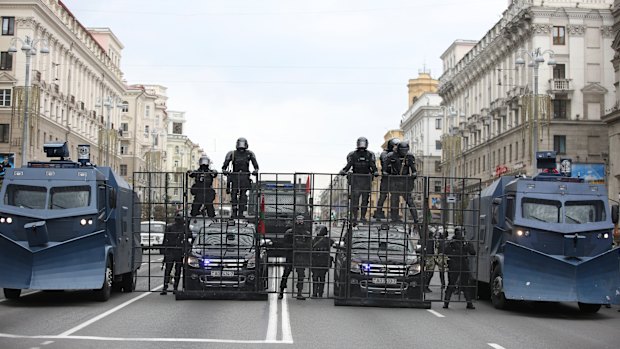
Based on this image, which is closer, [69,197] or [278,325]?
[278,325]

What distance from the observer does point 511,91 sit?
72812 millimetres

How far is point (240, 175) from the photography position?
2034 cm

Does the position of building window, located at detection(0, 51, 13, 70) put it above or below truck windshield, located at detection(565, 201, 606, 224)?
above

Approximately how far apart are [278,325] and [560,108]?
186 feet

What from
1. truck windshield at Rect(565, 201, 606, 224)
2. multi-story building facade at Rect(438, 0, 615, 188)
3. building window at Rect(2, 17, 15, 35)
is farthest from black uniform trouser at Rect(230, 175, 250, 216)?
building window at Rect(2, 17, 15, 35)

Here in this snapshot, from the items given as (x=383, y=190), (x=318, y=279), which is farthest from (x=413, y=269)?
(x=318, y=279)

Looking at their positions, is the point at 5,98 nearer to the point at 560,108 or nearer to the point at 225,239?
the point at 560,108

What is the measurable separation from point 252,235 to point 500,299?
5.76 m

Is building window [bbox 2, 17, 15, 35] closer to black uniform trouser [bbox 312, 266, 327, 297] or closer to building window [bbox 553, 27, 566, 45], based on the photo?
building window [bbox 553, 27, 566, 45]

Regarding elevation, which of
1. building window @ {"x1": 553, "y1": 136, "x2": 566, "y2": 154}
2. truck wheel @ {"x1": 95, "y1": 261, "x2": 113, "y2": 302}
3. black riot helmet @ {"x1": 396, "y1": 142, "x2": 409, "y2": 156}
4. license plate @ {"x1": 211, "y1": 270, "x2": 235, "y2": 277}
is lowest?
truck wheel @ {"x1": 95, "y1": 261, "x2": 113, "y2": 302}

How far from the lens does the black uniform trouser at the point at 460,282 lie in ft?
64.1

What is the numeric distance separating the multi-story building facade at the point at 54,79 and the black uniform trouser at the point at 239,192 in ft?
103

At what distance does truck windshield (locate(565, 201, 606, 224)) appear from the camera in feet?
62.6

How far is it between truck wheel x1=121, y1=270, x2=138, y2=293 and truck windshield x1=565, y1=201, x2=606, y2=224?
421 inches
